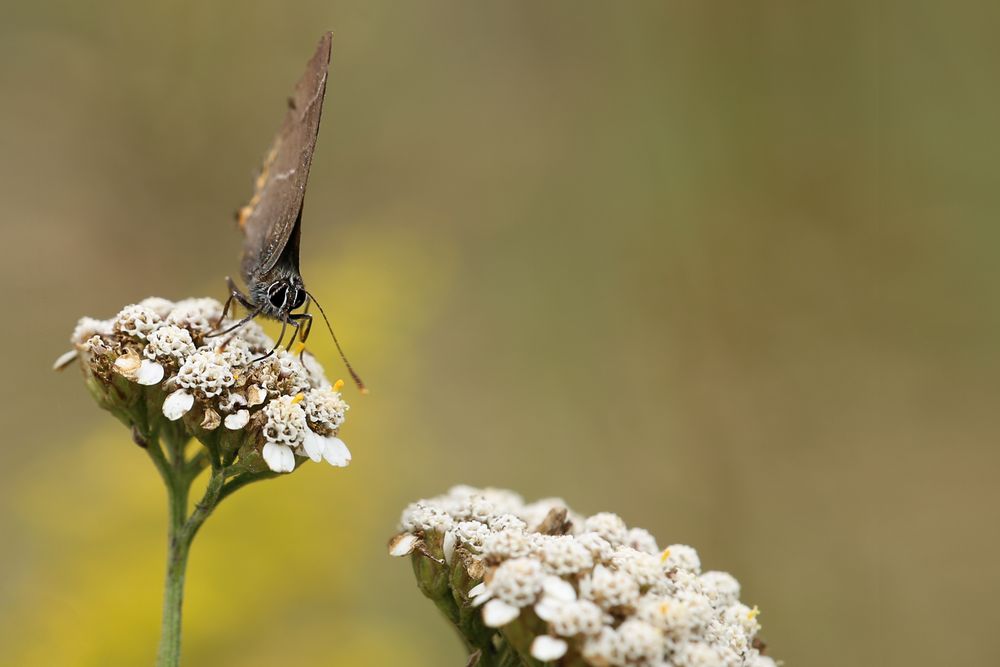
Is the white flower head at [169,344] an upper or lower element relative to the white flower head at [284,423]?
upper

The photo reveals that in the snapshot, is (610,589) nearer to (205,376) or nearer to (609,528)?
(609,528)

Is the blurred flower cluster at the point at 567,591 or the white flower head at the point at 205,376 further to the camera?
the white flower head at the point at 205,376

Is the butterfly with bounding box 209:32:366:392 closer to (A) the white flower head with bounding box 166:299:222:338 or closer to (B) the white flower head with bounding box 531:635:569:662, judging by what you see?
(A) the white flower head with bounding box 166:299:222:338

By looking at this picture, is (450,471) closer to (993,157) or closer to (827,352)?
(827,352)

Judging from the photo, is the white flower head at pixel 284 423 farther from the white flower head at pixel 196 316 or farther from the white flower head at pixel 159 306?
the white flower head at pixel 159 306

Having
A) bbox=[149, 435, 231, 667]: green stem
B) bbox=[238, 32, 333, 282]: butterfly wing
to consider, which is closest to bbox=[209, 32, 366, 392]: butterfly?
bbox=[238, 32, 333, 282]: butterfly wing

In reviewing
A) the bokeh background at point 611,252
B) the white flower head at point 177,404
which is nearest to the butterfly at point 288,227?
the white flower head at point 177,404

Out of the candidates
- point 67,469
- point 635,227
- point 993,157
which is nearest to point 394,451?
point 67,469
